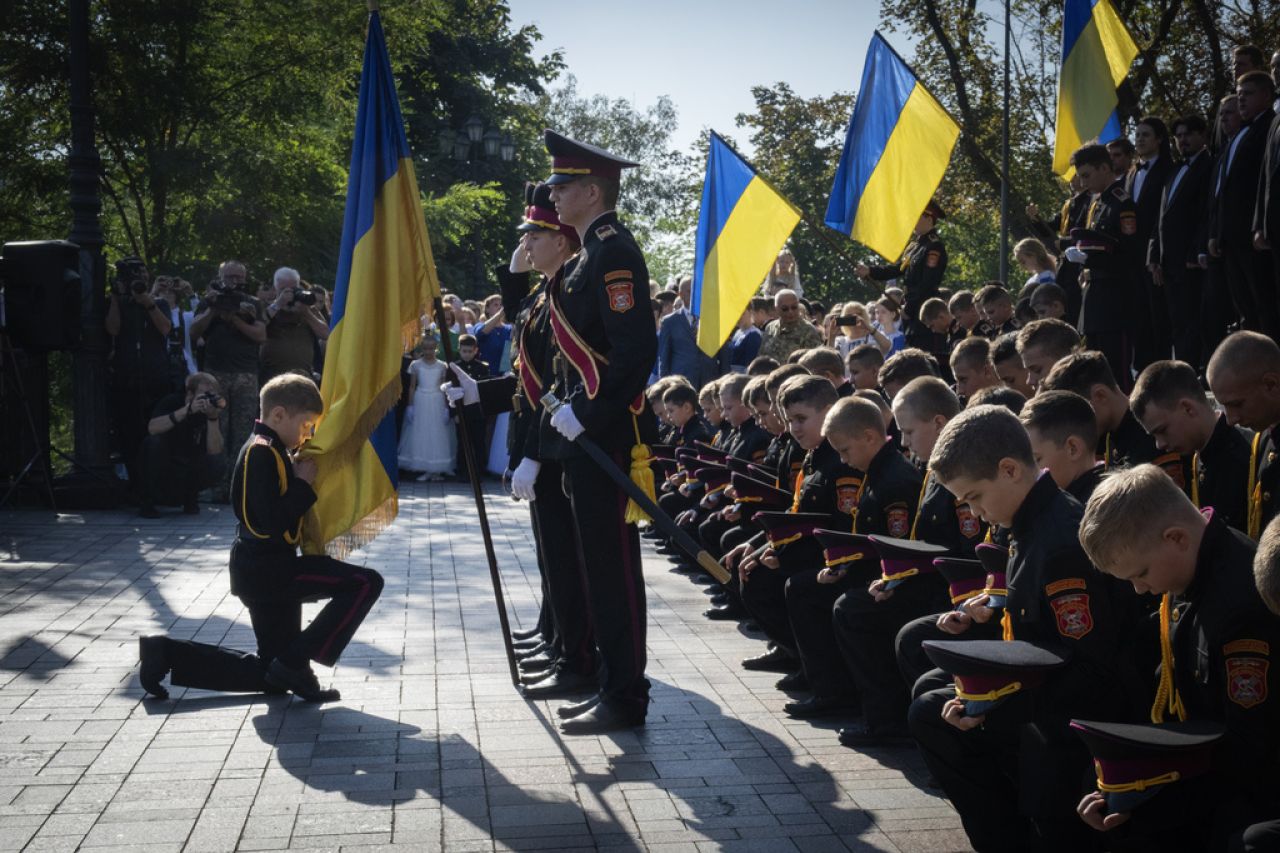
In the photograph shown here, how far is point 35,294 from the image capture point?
41.5 feet

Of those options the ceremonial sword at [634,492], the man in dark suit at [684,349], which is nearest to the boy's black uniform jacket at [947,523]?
the ceremonial sword at [634,492]

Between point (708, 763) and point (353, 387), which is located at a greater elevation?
point (353, 387)

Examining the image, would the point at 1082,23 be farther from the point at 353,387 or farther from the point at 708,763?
the point at 708,763

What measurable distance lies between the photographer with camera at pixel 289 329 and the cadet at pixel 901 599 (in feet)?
32.0

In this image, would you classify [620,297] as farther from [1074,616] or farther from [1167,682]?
[1167,682]

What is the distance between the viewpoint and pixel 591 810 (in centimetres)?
468

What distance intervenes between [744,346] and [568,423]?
25.4ft

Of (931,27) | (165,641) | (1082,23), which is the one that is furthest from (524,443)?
(931,27)

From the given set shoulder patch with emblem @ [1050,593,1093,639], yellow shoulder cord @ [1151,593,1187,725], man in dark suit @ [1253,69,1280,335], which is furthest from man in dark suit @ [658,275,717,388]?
yellow shoulder cord @ [1151,593,1187,725]

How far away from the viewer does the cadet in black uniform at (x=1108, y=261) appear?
398 inches

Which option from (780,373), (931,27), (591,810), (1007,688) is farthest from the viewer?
(931,27)

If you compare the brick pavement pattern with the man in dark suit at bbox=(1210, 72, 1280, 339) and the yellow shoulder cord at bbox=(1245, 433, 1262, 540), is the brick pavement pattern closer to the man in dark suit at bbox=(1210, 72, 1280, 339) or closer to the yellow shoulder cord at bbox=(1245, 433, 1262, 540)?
the yellow shoulder cord at bbox=(1245, 433, 1262, 540)

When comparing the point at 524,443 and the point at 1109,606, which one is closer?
the point at 1109,606

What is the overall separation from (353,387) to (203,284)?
1530cm
